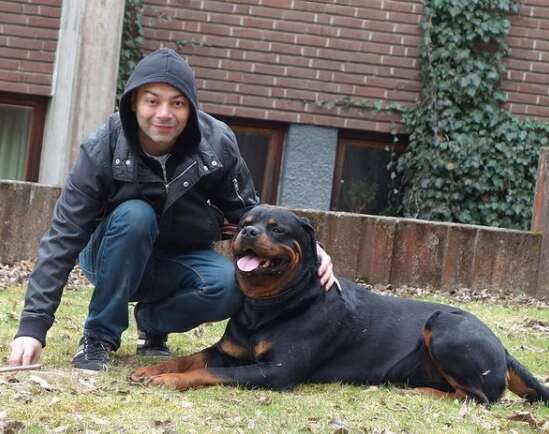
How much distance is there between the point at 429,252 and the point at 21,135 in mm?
5351

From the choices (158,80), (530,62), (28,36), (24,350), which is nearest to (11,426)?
(24,350)

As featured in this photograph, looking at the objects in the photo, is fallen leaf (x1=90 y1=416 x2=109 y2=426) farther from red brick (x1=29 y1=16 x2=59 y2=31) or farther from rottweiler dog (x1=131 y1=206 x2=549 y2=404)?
red brick (x1=29 y1=16 x2=59 y2=31)

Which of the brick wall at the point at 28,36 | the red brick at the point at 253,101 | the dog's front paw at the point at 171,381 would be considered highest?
the brick wall at the point at 28,36

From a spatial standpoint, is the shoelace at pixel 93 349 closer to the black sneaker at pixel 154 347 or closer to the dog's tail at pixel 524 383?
the black sneaker at pixel 154 347

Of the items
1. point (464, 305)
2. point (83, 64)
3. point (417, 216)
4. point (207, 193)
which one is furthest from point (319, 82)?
point (207, 193)

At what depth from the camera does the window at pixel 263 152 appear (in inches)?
529

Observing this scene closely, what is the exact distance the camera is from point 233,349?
5859 millimetres

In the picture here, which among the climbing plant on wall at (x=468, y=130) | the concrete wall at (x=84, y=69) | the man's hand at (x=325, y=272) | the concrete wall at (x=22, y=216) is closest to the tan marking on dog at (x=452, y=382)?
the man's hand at (x=325, y=272)

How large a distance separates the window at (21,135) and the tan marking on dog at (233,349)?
7697 millimetres

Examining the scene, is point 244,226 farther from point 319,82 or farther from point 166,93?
point 319,82

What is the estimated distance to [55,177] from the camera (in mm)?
12484

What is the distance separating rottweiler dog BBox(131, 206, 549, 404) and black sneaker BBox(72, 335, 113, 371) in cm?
26

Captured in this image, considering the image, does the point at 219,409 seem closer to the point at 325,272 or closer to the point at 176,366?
the point at 176,366

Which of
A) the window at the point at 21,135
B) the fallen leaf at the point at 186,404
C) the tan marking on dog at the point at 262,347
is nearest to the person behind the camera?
the fallen leaf at the point at 186,404
